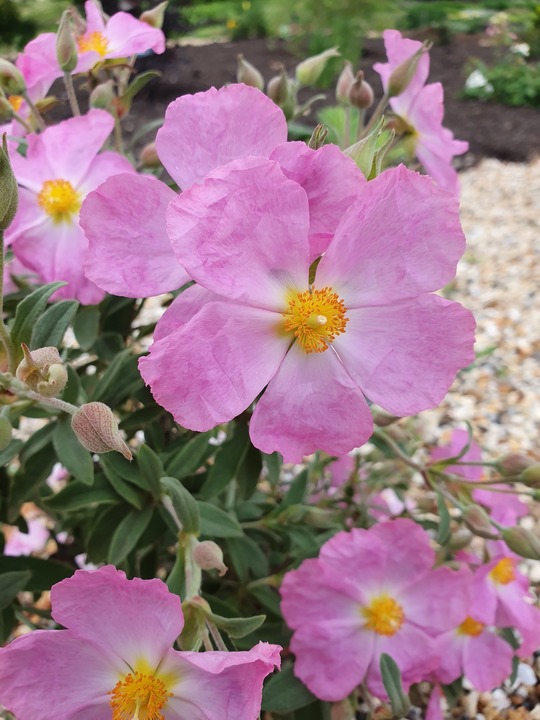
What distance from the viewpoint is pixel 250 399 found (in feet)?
2.43

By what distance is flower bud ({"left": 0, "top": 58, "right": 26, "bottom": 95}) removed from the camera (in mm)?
1065

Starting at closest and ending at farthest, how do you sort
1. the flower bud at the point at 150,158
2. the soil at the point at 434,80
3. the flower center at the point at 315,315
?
1. the flower center at the point at 315,315
2. the flower bud at the point at 150,158
3. the soil at the point at 434,80

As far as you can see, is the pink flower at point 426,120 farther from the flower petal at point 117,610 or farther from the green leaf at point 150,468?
the flower petal at point 117,610

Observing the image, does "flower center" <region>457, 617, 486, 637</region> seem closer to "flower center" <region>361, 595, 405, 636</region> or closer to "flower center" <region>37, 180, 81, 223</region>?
"flower center" <region>361, 595, 405, 636</region>

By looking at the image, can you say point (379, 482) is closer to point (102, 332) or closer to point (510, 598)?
point (510, 598)

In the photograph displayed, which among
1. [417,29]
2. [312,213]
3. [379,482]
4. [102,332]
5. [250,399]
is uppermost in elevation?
[312,213]

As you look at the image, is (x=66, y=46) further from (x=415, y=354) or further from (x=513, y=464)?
(x=513, y=464)

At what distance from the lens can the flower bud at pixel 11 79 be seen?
3.50 feet

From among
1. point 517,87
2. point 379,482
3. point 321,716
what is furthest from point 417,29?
point 321,716

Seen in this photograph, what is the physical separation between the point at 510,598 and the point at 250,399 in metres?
0.83

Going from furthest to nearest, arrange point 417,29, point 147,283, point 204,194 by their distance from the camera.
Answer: point 417,29
point 147,283
point 204,194

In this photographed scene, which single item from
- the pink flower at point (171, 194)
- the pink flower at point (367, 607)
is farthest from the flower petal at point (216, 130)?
the pink flower at point (367, 607)

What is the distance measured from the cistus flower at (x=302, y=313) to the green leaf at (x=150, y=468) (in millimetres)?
338

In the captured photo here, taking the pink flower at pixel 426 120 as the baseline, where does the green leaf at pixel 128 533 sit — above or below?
below
